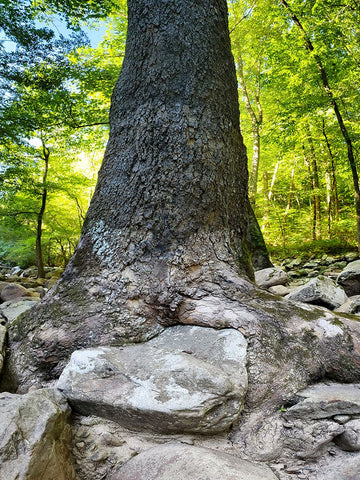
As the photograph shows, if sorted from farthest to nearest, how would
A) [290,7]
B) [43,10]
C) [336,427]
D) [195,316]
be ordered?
[290,7] → [43,10] → [195,316] → [336,427]

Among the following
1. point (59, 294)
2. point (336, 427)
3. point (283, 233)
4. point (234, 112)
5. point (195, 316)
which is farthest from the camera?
point (283, 233)

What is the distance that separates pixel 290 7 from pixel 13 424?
→ 930 centimetres

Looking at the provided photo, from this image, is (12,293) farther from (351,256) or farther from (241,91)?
(241,91)

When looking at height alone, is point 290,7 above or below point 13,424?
above

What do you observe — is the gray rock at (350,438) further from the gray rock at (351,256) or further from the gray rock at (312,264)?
the gray rock at (351,256)

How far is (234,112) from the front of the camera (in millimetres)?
2398

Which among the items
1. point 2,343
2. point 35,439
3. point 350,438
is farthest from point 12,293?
point 350,438

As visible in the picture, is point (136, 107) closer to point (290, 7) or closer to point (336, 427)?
point (336, 427)

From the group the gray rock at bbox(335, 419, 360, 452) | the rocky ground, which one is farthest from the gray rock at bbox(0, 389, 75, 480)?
the gray rock at bbox(335, 419, 360, 452)

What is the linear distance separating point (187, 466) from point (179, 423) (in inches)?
6.3

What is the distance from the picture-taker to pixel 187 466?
1.12 meters

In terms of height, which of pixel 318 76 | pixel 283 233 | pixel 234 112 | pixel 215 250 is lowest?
pixel 283 233

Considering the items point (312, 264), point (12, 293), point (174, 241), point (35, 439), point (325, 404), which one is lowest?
point (312, 264)

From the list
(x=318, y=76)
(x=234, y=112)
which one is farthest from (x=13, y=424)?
(x=318, y=76)
